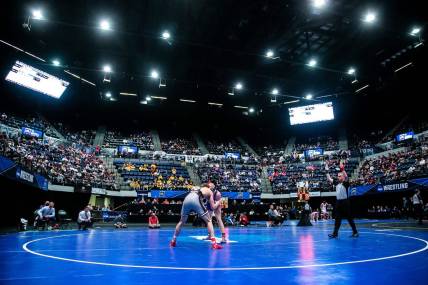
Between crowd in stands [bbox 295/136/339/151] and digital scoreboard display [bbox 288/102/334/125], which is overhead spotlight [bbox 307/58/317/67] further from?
crowd in stands [bbox 295/136/339/151]

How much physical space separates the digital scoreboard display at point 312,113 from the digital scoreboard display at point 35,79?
22.9 metres

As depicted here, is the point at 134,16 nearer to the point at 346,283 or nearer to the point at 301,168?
the point at 346,283

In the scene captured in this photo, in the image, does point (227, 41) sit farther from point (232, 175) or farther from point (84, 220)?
point (232, 175)

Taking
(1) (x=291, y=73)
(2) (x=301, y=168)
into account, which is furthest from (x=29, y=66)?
(2) (x=301, y=168)

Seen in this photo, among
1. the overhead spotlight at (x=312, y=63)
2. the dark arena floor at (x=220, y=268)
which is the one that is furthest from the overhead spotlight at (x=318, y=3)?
the dark arena floor at (x=220, y=268)

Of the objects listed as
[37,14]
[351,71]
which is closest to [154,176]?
[37,14]

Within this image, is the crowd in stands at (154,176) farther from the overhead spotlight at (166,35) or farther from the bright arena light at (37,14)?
the bright arena light at (37,14)

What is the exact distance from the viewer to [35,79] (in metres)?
27.1

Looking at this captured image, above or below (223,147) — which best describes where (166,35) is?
above

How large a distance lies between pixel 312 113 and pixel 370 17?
60.3ft

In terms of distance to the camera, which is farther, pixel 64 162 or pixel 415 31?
pixel 64 162

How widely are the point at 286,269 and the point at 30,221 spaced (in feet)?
63.7

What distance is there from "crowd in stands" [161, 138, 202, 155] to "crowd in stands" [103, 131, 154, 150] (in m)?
1.84

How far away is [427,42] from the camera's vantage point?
19703 millimetres
